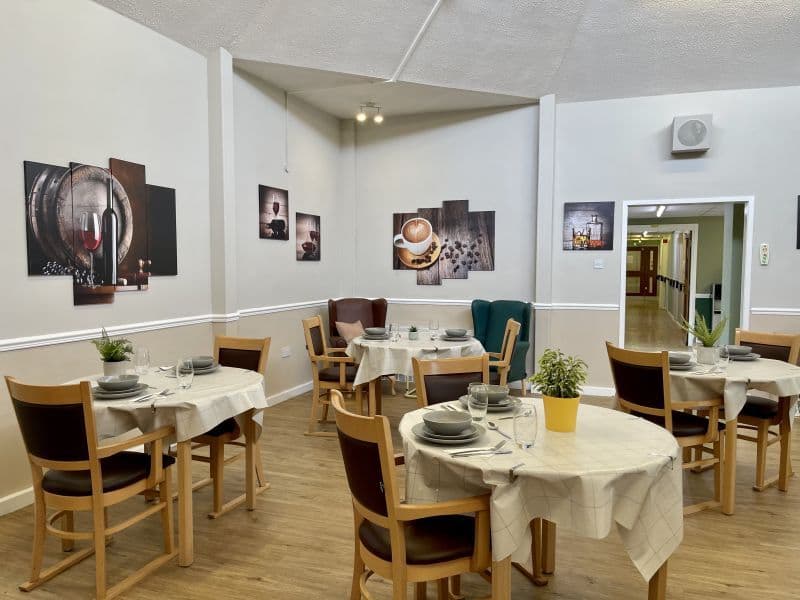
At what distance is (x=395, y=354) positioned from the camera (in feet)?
14.2

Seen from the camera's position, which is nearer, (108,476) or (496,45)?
(108,476)

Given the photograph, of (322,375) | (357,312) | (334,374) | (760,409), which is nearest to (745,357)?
(760,409)

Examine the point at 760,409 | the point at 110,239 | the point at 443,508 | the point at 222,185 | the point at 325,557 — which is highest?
the point at 222,185

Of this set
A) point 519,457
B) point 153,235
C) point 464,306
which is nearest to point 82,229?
point 153,235

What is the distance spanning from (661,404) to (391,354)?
1965 millimetres

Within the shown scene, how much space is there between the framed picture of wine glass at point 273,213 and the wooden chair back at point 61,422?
338cm

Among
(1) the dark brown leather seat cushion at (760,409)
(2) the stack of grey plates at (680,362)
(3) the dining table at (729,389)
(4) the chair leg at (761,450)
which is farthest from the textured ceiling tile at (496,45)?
(4) the chair leg at (761,450)

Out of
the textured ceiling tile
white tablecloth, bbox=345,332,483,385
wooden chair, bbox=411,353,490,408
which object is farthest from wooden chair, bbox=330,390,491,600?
the textured ceiling tile

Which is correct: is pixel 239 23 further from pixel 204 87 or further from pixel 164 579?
pixel 164 579

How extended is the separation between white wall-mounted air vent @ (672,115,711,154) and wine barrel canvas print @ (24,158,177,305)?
4.95 meters

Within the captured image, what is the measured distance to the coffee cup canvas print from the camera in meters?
6.56

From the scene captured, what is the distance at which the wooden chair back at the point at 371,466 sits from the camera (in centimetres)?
179

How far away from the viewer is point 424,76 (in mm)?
5516

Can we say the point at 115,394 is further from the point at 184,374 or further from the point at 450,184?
the point at 450,184
